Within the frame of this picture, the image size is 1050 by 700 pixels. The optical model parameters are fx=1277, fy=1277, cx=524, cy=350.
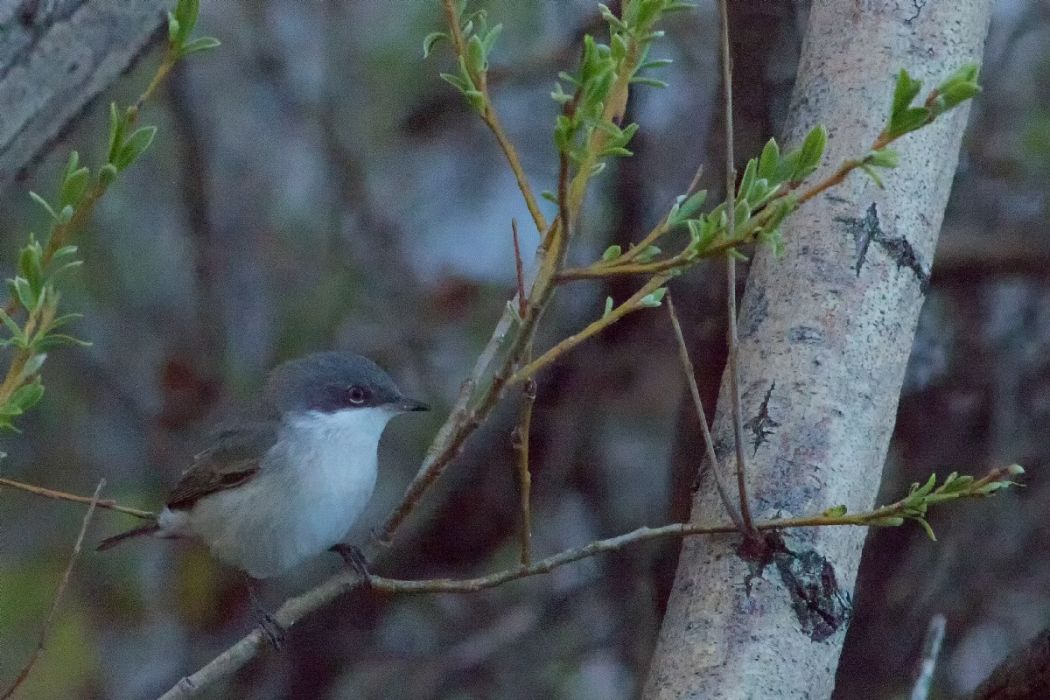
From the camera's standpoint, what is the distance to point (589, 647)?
3.97 meters

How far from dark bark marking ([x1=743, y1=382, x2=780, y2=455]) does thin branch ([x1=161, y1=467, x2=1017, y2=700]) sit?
146 millimetres

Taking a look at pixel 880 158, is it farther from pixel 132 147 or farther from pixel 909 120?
pixel 132 147

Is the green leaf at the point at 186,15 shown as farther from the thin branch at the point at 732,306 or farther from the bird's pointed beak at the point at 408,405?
the bird's pointed beak at the point at 408,405

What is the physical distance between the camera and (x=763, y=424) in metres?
1.85

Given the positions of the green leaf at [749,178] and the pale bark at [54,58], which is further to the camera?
the pale bark at [54,58]

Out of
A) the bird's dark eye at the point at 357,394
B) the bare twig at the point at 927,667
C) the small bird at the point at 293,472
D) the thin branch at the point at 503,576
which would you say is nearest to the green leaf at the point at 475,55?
the thin branch at the point at 503,576

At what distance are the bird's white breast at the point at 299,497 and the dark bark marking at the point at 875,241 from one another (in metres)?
1.55

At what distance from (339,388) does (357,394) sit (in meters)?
0.05

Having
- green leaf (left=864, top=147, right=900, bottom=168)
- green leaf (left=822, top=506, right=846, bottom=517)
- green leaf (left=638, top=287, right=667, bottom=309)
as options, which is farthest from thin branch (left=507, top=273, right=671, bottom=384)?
green leaf (left=822, top=506, right=846, bottom=517)

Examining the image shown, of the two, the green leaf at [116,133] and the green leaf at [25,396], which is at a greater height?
the green leaf at [116,133]

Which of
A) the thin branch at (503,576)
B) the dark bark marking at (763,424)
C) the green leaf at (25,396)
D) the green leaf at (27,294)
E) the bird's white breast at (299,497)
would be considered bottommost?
the bird's white breast at (299,497)

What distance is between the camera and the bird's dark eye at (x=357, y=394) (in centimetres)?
327

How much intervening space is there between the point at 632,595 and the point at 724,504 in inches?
87.8

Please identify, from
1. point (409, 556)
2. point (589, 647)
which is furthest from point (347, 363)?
point (589, 647)
